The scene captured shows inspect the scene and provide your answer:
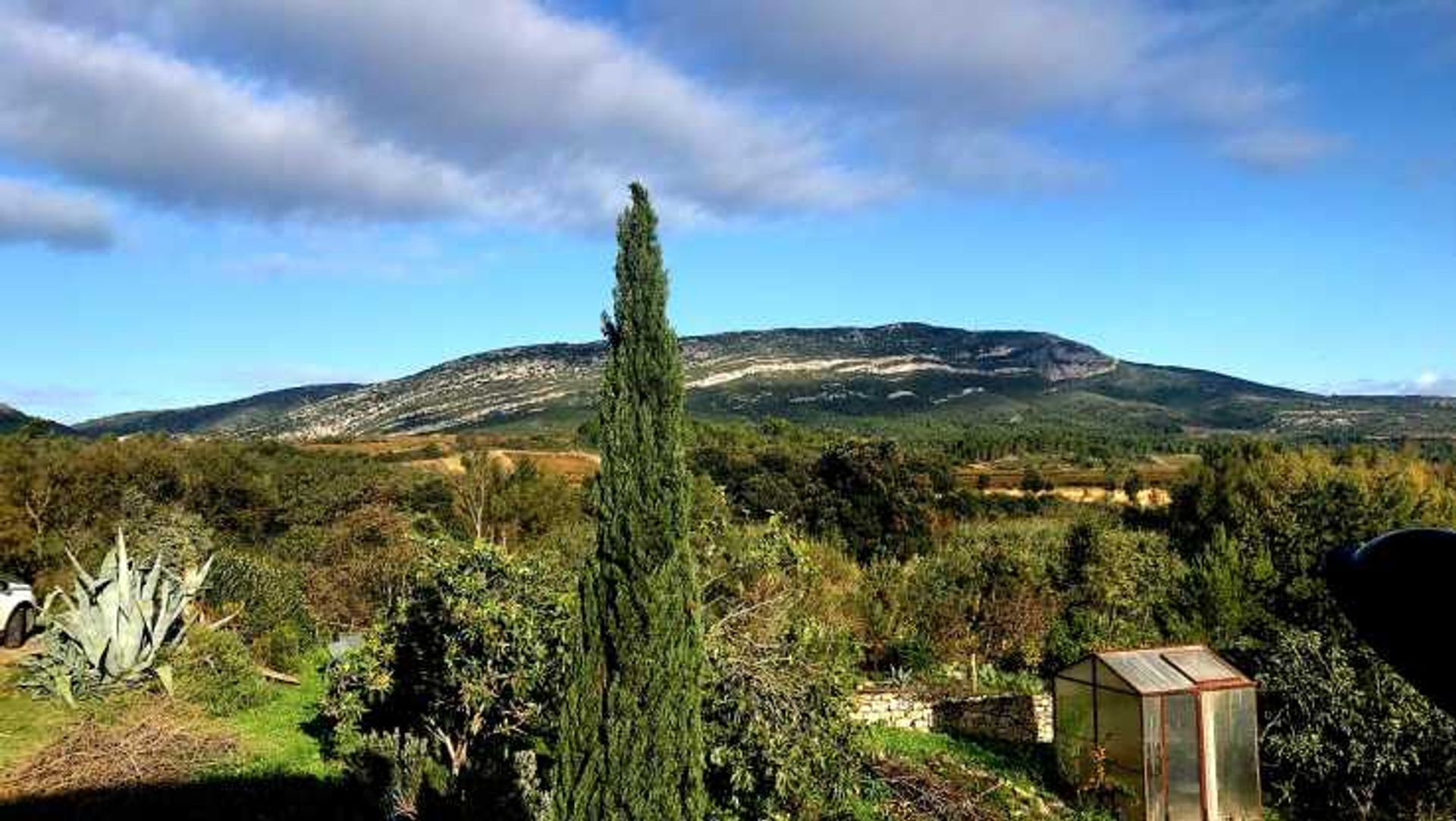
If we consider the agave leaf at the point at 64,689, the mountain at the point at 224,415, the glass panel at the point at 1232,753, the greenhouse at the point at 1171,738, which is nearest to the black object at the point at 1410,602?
the greenhouse at the point at 1171,738

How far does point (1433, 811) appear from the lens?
12.7 metres

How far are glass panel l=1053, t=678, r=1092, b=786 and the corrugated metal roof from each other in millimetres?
694

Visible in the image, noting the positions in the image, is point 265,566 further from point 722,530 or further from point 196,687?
point 722,530

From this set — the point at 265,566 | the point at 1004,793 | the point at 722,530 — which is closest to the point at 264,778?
the point at 722,530

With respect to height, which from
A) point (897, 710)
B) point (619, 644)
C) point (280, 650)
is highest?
point (619, 644)

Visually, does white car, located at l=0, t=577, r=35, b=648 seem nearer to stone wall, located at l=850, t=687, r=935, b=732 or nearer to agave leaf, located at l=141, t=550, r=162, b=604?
agave leaf, located at l=141, t=550, r=162, b=604

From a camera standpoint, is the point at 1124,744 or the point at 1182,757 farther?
the point at 1124,744

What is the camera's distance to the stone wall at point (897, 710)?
17.2m

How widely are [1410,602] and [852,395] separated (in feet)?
367

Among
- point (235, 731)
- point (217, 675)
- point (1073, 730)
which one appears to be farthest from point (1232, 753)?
point (217, 675)

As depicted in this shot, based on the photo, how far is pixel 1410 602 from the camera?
3.84 ft

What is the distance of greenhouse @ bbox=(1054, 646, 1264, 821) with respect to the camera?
12656mm

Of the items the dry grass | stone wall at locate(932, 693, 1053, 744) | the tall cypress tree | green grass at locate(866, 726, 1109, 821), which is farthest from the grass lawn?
stone wall at locate(932, 693, 1053, 744)

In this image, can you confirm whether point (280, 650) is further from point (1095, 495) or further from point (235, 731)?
point (1095, 495)
